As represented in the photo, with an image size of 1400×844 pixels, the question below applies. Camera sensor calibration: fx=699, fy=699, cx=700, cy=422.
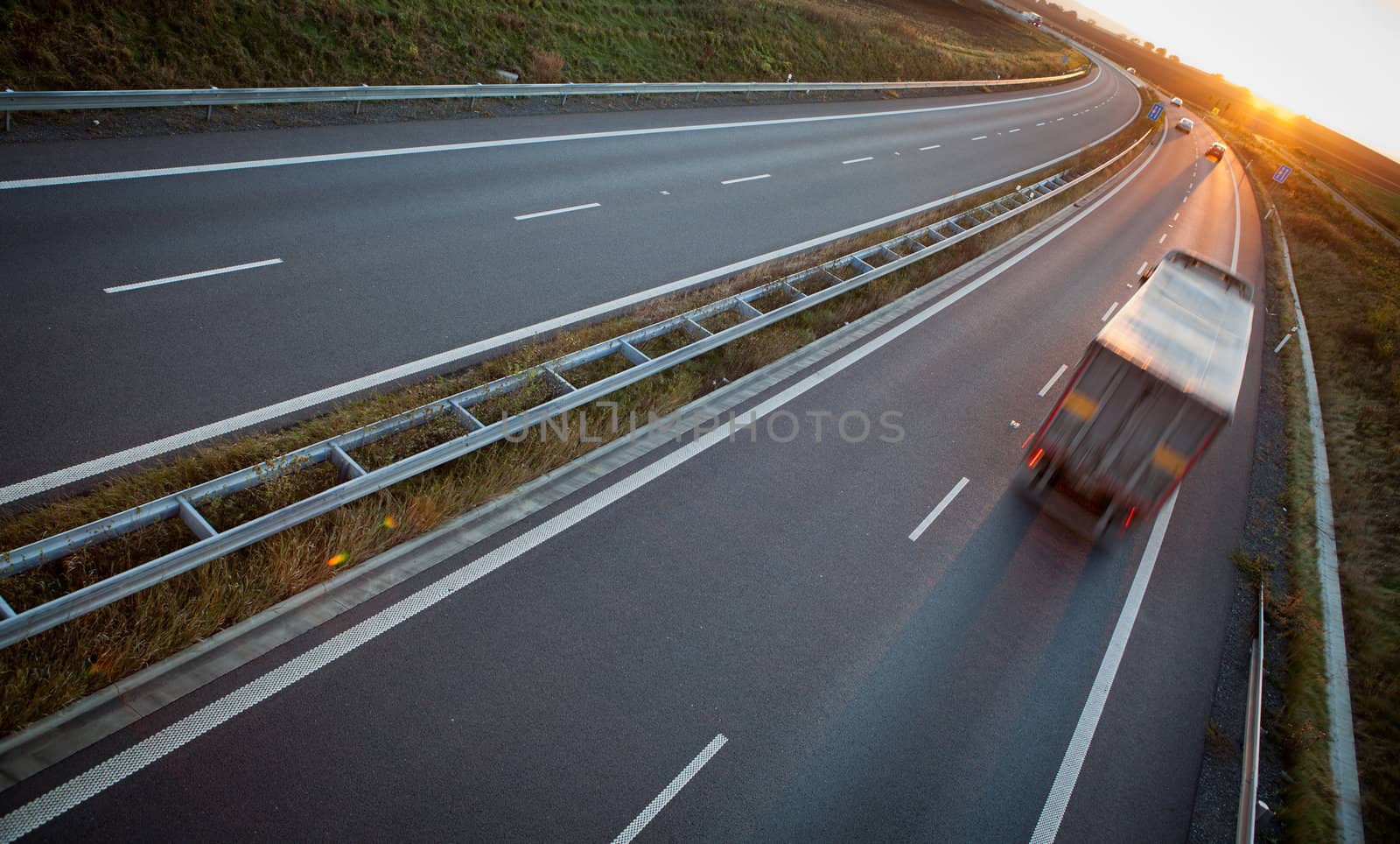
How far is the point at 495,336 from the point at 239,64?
9765mm


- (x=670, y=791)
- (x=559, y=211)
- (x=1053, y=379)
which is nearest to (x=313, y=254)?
(x=559, y=211)

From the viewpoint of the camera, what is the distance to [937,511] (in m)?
9.57

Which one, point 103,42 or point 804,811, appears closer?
point 804,811

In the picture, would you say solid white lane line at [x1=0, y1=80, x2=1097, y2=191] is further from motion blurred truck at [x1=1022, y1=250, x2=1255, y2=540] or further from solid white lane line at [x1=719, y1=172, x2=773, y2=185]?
motion blurred truck at [x1=1022, y1=250, x2=1255, y2=540]

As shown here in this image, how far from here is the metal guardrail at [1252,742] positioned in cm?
682

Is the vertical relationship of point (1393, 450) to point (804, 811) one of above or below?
above

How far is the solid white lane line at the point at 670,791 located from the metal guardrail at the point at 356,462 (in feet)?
12.6

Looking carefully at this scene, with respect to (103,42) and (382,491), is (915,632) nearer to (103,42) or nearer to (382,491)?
(382,491)

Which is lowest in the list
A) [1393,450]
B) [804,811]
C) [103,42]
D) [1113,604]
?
[804,811]

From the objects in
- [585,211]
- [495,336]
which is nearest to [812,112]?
[585,211]

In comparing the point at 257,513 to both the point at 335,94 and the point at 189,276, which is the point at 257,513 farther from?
the point at 335,94

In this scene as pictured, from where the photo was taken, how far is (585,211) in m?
14.4

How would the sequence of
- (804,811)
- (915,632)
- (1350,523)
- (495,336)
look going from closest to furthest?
(804,811), (915,632), (495,336), (1350,523)

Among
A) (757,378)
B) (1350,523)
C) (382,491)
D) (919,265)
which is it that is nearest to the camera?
(382,491)
